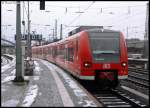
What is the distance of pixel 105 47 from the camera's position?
16.8 m

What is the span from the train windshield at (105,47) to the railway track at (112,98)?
1.41 meters

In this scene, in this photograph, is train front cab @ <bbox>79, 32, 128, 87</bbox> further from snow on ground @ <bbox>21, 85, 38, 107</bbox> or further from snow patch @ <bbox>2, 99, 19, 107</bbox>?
snow patch @ <bbox>2, 99, 19, 107</bbox>

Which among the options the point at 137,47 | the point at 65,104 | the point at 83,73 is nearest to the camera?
the point at 65,104

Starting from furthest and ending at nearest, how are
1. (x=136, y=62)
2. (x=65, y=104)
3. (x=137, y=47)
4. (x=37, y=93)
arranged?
(x=137, y=47) → (x=136, y=62) → (x=37, y=93) → (x=65, y=104)

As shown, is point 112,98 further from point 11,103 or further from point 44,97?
point 11,103

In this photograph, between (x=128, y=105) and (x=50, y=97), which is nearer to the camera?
(x=50, y=97)

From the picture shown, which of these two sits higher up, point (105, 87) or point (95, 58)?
point (95, 58)

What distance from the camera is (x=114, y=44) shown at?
1694 cm

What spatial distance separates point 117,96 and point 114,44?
8.40 ft

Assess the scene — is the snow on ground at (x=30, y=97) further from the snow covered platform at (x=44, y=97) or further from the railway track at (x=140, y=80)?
the railway track at (x=140, y=80)

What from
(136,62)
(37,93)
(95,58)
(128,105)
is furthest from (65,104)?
(136,62)

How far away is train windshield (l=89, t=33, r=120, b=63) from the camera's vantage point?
16.6 m

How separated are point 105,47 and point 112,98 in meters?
2.75

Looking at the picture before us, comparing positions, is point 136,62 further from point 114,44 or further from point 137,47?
point 114,44
